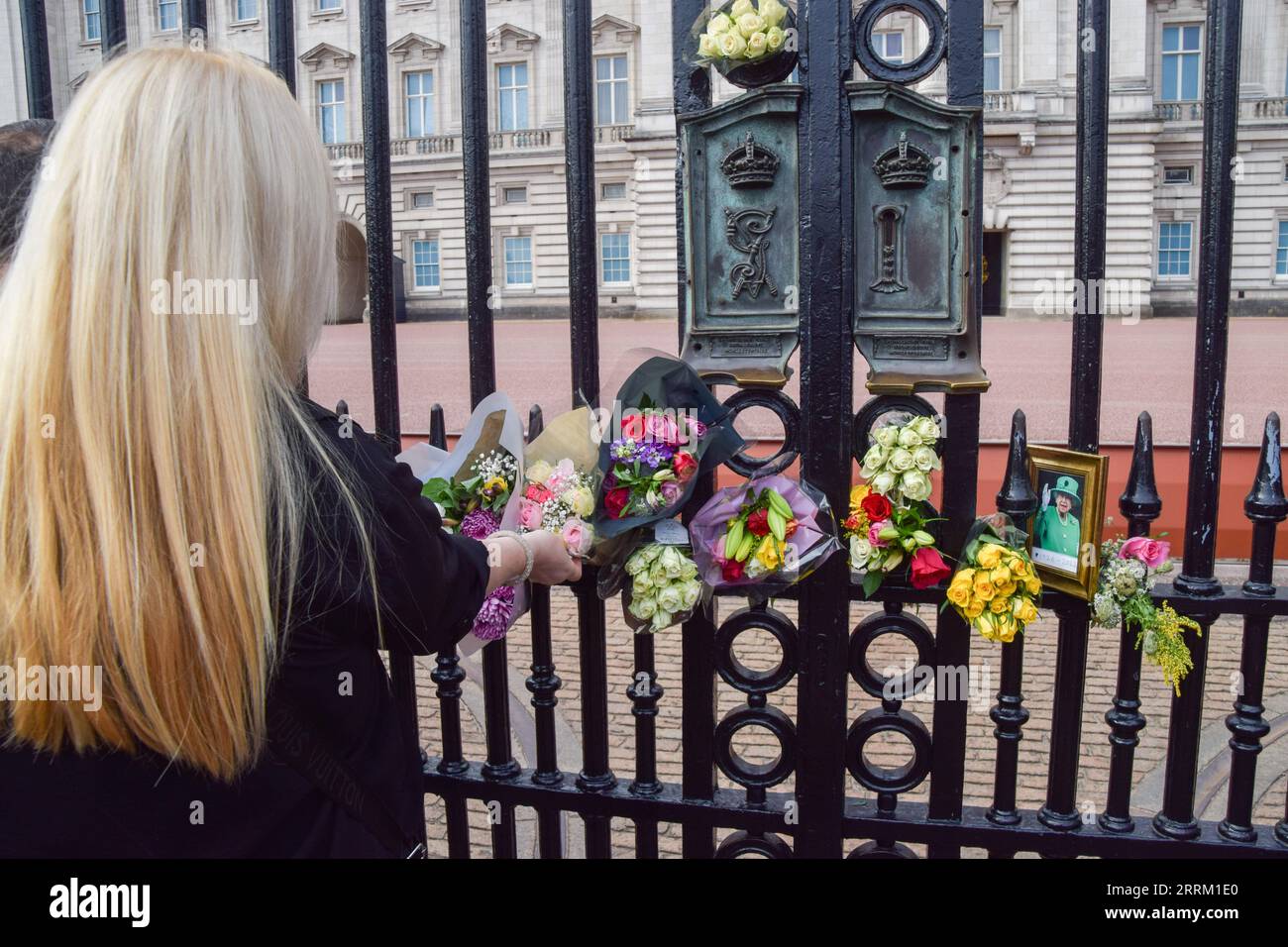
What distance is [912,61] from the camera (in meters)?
1.92

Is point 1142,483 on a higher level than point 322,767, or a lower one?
higher

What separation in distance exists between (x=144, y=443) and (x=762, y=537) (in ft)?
3.83

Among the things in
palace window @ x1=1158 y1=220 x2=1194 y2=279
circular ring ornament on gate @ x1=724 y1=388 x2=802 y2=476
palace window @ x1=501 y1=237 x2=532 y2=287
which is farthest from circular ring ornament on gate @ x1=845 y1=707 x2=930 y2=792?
palace window @ x1=501 y1=237 x2=532 y2=287

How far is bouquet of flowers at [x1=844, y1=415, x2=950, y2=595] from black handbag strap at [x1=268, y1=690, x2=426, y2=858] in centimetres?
106

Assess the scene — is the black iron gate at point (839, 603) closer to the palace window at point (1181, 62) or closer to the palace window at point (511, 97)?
the palace window at point (1181, 62)

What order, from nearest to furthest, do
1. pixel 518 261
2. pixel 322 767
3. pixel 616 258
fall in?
pixel 322 767
pixel 616 258
pixel 518 261

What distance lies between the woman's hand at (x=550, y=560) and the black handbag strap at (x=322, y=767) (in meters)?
0.57

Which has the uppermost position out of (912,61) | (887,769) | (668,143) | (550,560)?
(668,143)

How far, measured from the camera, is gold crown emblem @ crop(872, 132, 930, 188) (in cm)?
199

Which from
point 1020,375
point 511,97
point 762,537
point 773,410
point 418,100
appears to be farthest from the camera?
point 418,100

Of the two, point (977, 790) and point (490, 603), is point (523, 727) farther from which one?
point (490, 603)

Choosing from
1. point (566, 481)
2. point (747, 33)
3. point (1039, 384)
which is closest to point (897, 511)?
point (566, 481)

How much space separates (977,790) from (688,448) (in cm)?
255

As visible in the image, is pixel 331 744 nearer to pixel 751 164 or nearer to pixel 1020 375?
pixel 751 164
